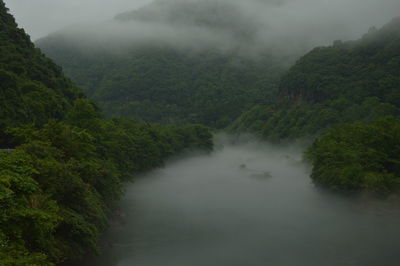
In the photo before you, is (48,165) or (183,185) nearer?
(48,165)

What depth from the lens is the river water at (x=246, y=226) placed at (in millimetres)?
35250

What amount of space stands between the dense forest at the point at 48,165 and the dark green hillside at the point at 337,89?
54552 millimetres

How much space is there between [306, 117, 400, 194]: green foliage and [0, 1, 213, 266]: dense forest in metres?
28.9

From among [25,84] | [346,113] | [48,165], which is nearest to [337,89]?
[346,113]

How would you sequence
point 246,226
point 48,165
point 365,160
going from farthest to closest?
1. point 365,160
2. point 246,226
3. point 48,165

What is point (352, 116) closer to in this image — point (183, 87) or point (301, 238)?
point (301, 238)

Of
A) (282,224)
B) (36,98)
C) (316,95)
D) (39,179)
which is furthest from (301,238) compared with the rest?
(316,95)

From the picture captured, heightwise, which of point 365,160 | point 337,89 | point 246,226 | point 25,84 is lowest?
point 246,226

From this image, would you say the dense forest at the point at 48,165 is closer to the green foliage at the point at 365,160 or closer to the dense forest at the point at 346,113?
the green foliage at the point at 365,160

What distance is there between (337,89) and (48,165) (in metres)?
103

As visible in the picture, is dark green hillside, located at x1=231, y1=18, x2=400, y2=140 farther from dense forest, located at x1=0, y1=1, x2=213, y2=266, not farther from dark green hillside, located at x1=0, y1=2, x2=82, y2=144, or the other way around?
dark green hillside, located at x1=0, y1=2, x2=82, y2=144

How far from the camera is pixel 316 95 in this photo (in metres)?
121

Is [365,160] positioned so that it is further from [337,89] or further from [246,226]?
[337,89]

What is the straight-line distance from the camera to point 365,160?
5309cm
